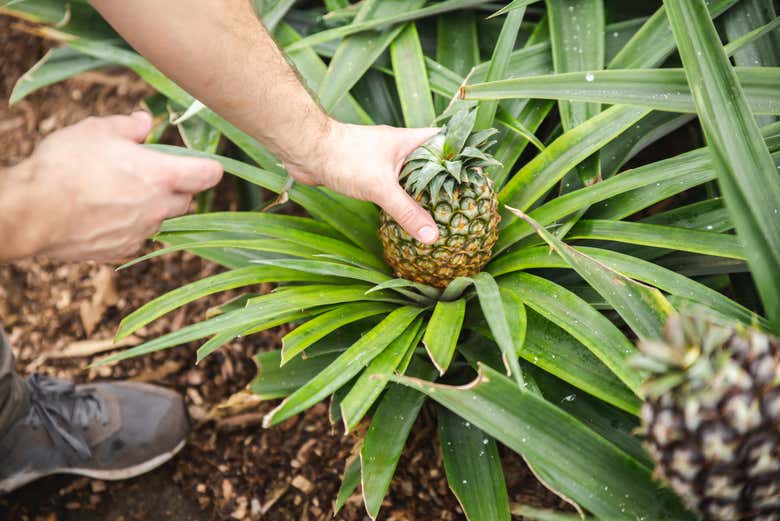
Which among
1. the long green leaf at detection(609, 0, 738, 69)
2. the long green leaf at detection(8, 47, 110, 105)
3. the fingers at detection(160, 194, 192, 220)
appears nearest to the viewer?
the fingers at detection(160, 194, 192, 220)

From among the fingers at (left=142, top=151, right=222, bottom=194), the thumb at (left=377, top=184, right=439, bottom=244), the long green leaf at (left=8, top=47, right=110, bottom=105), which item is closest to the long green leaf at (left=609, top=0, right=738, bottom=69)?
the thumb at (left=377, top=184, right=439, bottom=244)

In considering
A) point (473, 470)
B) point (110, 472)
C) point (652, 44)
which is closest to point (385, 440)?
point (473, 470)

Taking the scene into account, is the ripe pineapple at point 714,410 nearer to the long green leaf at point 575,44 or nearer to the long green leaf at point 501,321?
the long green leaf at point 501,321

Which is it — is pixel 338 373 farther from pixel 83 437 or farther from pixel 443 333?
pixel 83 437

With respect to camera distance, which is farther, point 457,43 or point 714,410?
point 457,43

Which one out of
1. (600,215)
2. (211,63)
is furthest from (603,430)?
(211,63)

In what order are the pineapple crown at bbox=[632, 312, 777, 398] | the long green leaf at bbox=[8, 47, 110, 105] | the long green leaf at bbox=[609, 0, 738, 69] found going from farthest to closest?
the long green leaf at bbox=[8, 47, 110, 105] < the long green leaf at bbox=[609, 0, 738, 69] < the pineapple crown at bbox=[632, 312, 777, 398]

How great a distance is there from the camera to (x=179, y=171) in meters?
0.96

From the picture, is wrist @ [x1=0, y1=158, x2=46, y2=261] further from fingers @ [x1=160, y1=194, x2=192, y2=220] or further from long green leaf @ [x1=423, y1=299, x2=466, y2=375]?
long green leaf @ [x1=423, y1=299, x2=466, y2=375]

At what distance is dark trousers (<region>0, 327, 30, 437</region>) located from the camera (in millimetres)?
1421

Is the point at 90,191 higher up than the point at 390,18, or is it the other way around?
the point at 390,18

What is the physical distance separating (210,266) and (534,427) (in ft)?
4.52

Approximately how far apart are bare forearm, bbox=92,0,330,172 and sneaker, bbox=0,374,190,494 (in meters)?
0.89

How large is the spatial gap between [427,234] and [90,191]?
1.80 ft
